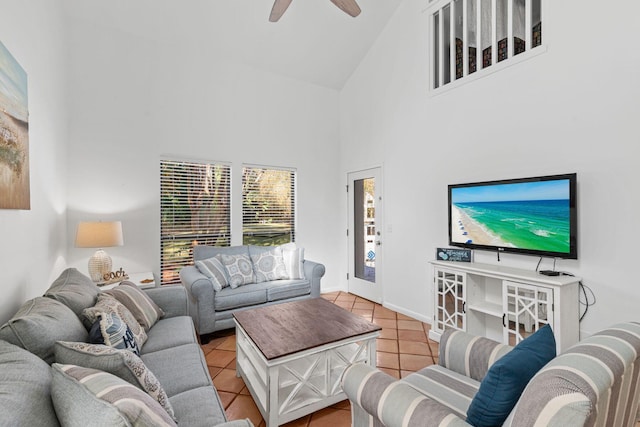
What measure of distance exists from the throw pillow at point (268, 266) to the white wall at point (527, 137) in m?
1.45

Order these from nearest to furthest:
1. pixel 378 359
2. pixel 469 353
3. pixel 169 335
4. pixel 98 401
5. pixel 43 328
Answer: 1. pixel 98 401
2. pixel 43 328
3. pixel 469 353
4. pixel 169 335
5. pixel 378 359

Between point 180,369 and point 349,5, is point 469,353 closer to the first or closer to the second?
point 180,369

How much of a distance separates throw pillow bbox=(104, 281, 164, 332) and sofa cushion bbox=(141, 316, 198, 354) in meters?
0.07

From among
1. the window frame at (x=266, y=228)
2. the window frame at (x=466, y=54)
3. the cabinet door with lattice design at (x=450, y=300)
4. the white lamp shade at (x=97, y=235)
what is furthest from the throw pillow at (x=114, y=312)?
the window frame at (x=466, y=54)

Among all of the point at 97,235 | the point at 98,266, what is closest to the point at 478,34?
the point at 97,235

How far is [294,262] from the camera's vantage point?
3.75 m

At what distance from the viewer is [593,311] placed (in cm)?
229

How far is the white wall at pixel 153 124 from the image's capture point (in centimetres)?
325

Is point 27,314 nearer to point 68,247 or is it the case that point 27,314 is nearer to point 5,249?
point 5,249

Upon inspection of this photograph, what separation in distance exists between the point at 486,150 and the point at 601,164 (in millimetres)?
881

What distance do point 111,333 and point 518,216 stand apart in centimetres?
309

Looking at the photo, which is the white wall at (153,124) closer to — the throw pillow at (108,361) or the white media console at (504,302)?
the white media console at (504,302)

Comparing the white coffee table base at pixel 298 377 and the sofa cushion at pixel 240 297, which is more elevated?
the sofa cushion at pixel 240 297

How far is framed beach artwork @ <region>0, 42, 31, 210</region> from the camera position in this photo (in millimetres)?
1577
